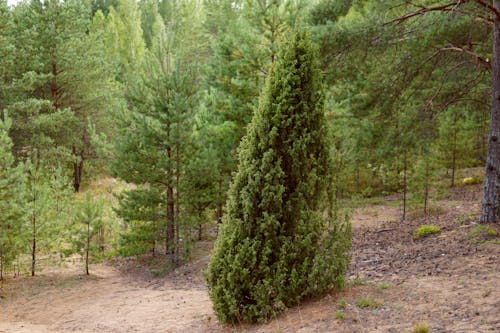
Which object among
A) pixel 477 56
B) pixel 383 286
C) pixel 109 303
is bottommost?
pixel 109 303

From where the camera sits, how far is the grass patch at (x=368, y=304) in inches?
234

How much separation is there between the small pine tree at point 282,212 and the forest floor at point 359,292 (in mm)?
358

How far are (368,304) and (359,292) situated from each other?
55 cm

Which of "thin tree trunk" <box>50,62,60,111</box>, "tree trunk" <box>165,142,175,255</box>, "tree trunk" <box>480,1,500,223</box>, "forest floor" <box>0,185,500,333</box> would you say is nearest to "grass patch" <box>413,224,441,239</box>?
"forest floor" <box>0,185,500,333</box>

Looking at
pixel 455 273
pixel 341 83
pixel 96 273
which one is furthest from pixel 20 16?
pixel 455 273

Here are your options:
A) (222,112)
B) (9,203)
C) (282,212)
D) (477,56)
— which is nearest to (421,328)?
(282,212)

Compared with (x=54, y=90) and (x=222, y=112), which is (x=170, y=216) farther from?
(x=54, y=90)

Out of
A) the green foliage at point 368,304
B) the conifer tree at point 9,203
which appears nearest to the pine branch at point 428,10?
the green foliage at point 368,304

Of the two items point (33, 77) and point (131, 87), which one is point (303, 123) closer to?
point (131, 87)

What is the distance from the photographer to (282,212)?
6332mm

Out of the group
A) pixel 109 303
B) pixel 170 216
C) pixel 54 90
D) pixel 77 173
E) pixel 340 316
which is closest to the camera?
pixel 340 316

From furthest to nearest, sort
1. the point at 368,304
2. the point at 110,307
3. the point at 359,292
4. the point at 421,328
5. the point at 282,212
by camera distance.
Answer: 1. the point at 110,307
2. the point at 359,292
3. the point at 282,212
4. the point at 368,304
5. the point at 421,328

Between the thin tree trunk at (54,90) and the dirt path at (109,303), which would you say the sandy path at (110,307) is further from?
the thin tree trunk at (54,90)

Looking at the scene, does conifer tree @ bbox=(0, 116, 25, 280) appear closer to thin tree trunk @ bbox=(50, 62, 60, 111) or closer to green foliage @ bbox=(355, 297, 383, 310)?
green foliage @ bbox=(355, 297, 383, 310)
